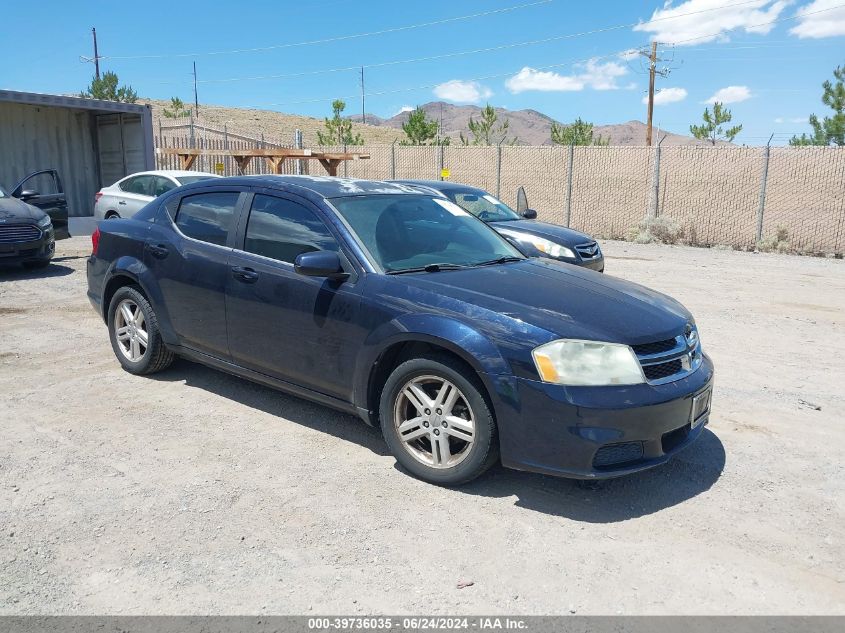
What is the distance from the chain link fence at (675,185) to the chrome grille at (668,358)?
14142mm

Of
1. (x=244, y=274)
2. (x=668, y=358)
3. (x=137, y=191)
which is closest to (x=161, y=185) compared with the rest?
(x=137, y=191)

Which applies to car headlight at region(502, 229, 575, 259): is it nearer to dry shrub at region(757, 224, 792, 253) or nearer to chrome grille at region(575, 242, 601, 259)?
chrome grille at region(575, 242, 601, 259)

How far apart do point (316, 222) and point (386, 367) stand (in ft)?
3.60

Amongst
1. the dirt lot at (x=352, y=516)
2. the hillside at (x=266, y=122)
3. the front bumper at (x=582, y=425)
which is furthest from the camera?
the hillside at (x=266, y=122)

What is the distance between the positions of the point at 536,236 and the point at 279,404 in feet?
17.9

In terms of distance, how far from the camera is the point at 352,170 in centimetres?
2670

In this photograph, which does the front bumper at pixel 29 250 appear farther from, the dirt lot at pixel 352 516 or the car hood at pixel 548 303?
the car hood at pixel 548 303

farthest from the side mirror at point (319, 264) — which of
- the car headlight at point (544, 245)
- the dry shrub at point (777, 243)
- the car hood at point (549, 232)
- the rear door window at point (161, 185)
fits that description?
the dry shrub at point (777, 243)

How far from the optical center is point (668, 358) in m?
3.93

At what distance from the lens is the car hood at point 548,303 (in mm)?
3787

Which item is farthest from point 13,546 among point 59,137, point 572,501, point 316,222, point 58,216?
point 59,137

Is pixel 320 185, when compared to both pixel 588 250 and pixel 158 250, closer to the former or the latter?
pixel 158 250

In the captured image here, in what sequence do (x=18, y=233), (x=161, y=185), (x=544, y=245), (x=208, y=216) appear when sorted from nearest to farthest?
(x=208, y=216)
(x=544, y=245)
(x=18, y=233)
(x=161, y=185)

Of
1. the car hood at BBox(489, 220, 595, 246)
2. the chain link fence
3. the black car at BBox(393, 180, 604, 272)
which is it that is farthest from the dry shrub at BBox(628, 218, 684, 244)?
the car hood at BBox(489, 220, 595, 246)
